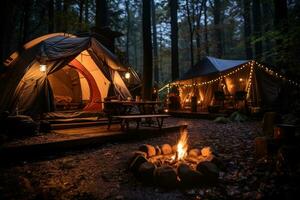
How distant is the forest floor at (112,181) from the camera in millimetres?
3145

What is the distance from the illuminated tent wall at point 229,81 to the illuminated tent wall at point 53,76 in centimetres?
666

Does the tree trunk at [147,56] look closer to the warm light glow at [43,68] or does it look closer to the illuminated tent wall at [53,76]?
the illuminated tent wall at [53,76]

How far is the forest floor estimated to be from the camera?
10.3 feet

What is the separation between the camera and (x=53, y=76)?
10.8 metres

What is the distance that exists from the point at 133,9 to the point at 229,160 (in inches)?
1446

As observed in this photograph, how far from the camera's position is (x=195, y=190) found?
10.8ft

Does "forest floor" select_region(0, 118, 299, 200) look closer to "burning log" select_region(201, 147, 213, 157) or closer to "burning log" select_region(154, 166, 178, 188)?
"burning log" select_region(154, 166, 178, 188)

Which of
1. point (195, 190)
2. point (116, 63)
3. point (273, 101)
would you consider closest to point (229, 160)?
point (195, 190)

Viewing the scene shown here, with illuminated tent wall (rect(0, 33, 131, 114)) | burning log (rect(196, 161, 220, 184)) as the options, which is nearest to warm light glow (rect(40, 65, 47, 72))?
illuminated tent wall (rect(0, 33, 131, 114))

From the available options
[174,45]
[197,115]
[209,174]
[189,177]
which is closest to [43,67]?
[189,177]

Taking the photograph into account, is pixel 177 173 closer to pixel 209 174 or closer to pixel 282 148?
pixel 209 174

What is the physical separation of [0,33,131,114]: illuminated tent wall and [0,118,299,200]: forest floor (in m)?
3.41

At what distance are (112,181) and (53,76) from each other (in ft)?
27.8

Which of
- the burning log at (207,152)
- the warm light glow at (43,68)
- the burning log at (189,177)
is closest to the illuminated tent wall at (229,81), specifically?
the burning log at (207,152)
